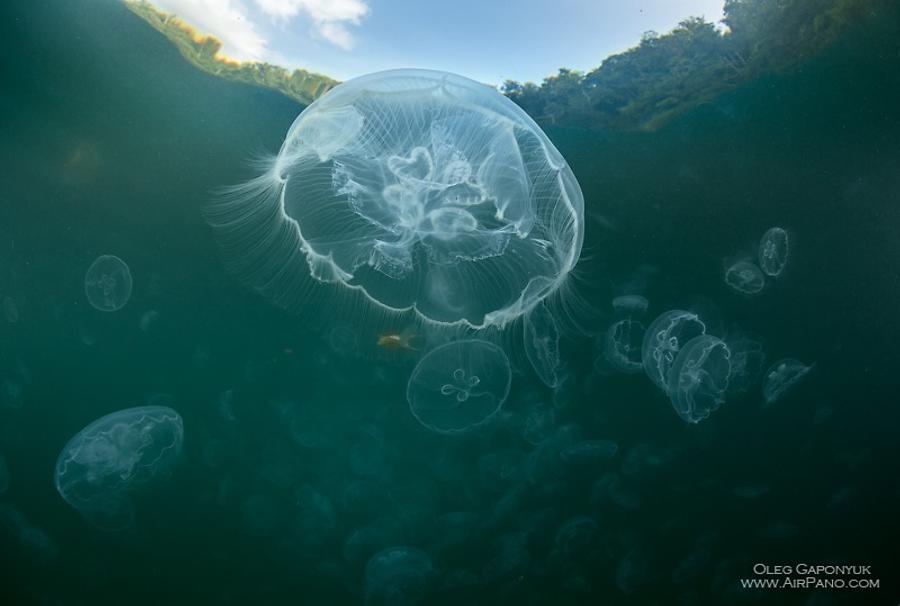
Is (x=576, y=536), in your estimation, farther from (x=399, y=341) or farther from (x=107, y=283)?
(x=107, y=283)

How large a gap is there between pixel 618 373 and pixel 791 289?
5.86 ft

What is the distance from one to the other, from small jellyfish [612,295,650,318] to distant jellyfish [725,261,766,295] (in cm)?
79

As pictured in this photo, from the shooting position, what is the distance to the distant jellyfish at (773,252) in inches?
179

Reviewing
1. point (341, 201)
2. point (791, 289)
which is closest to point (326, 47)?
point (341, 201)

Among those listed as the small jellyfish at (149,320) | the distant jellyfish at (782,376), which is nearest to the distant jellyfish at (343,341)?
the small jellyfish at (149,320)

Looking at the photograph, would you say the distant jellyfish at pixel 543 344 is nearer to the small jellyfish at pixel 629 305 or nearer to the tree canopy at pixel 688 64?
the small jellyfish at pixel 629 305

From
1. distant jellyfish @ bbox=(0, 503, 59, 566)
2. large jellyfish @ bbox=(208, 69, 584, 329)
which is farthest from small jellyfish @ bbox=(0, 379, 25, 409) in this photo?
large jellyfish @ bbox=(208, 69, 584, 329)

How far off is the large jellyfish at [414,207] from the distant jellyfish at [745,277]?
5.75ft

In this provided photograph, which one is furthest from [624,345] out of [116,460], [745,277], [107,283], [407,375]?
[116,460]

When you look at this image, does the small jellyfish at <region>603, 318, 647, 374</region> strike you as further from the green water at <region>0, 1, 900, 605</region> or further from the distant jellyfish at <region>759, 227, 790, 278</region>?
the distant jellyfish at <region>759, 227, 790, 278</region>

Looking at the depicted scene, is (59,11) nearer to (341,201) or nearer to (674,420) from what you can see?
(341,201)

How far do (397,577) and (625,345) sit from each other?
132 inches

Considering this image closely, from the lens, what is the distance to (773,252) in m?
4.55

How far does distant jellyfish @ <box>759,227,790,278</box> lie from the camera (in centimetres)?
454
